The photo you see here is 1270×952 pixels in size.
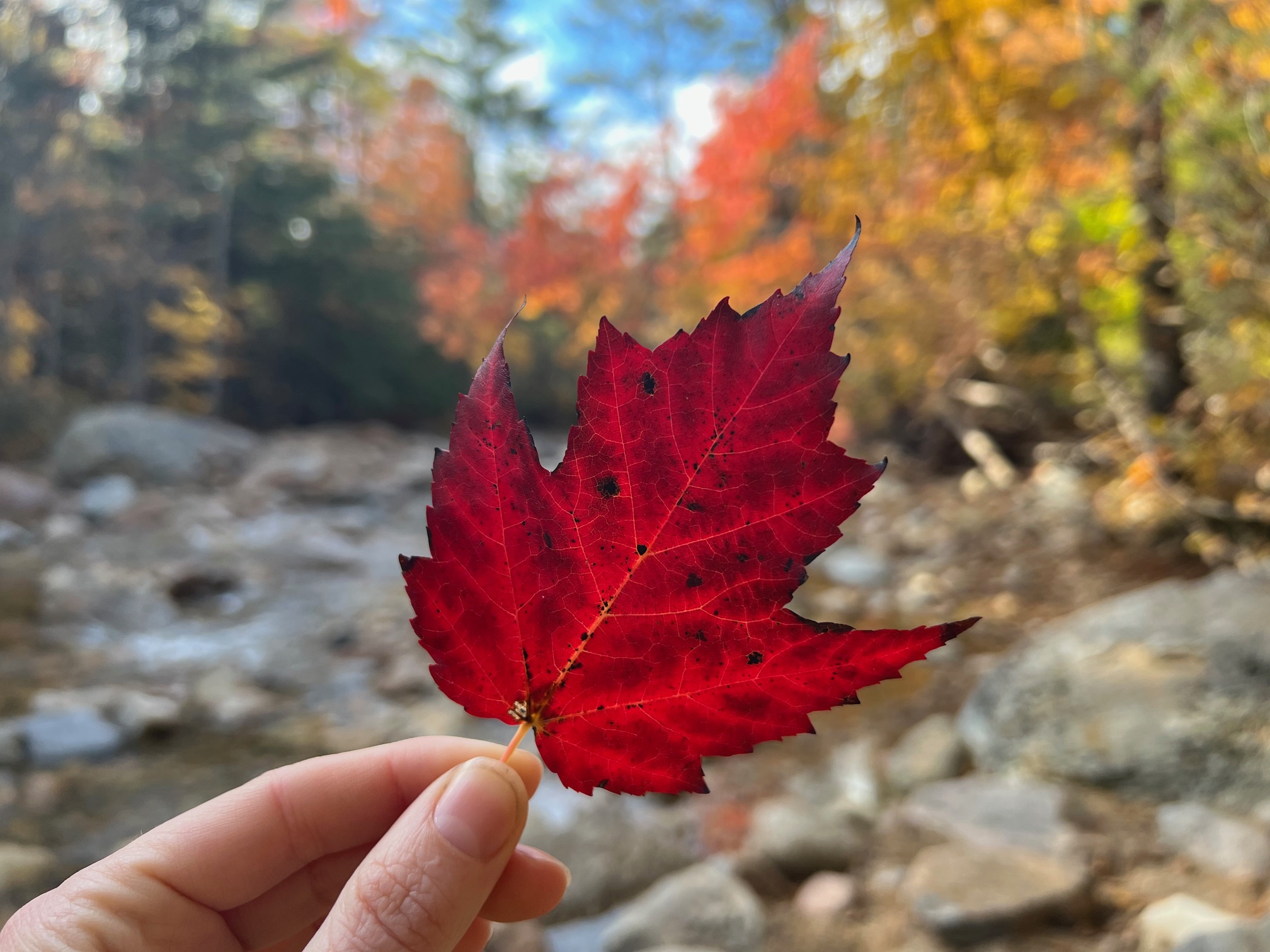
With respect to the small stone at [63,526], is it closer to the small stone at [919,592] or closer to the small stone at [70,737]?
the small stone at [70,737]

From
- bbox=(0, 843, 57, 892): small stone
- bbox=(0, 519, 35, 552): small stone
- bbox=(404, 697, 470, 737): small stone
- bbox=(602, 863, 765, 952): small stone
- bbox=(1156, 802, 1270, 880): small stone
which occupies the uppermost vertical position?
bbox=(0, 519, 35, 552): small stone

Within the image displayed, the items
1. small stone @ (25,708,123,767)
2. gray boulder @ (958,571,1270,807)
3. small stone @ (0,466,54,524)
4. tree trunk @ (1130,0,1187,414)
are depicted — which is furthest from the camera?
small stone @ (0,466,54,524)

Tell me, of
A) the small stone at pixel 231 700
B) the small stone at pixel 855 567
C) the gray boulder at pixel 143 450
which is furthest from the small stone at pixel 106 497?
the small stone at pixel 855 567

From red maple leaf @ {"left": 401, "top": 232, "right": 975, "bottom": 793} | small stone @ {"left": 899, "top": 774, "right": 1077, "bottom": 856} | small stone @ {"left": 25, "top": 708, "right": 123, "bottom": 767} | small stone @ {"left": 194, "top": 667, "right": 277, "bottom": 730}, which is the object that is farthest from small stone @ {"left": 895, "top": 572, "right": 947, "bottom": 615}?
red maple leaf @ {"left": 401, "top": 232, "right": 975, "bottom": 793}

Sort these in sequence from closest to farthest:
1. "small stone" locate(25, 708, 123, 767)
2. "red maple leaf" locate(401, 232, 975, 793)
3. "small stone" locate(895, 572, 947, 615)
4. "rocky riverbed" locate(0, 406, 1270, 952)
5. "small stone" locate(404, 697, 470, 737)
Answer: "red maple leaf" locate(401, 232, 975, 793) → "rocky riverbed" locate(0, 406, 1270, 952) → "small stone" locate(25, 708, 123, 767) → "small stone" locate(404, 697, 470, 737) → "small stone" locate(895, 572, 947, 615)

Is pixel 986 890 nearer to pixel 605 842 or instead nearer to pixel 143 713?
pixel 605 842

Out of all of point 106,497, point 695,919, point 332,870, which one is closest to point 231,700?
point 695,919

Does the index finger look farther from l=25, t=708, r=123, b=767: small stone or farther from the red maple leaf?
l=25, t=708, r=123, b=767: small stone

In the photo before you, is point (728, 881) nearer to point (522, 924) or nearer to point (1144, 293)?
point (522, 924)
